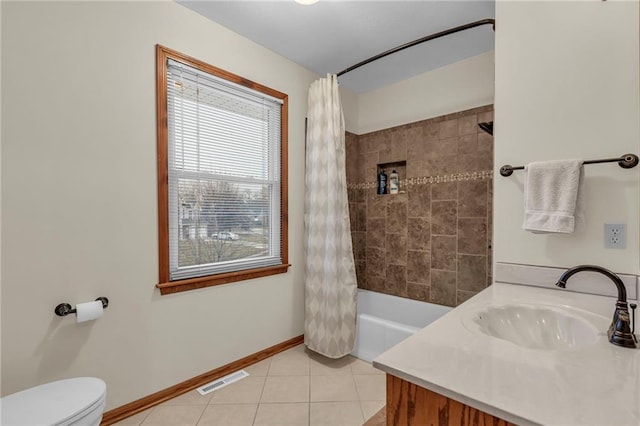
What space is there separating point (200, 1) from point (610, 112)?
2.32 m

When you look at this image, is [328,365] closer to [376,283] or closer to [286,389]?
[286,389]

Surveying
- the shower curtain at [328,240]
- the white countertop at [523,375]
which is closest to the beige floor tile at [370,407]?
the shower curtain at [328,240]

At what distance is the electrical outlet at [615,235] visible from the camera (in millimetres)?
1336

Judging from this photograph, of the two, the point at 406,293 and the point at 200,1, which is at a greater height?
the point at 200,1

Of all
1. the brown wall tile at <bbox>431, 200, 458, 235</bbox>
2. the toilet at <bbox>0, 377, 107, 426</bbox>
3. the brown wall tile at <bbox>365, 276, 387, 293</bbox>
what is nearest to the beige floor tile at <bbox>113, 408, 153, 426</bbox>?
the toilet at <bbox>0, 377, 107, 426</bbox>

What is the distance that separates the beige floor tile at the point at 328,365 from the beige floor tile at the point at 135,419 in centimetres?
106

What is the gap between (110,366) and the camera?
1.66 metres

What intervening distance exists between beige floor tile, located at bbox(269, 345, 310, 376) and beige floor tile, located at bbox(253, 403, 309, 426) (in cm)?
37

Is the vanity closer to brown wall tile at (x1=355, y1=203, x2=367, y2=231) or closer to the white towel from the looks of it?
the white towel

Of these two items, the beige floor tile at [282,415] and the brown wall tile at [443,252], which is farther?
the brown wall tile at [443,252]

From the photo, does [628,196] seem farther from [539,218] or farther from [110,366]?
[110,366]

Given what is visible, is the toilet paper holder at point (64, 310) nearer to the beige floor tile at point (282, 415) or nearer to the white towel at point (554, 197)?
the beige floor tile at point (282, 415)

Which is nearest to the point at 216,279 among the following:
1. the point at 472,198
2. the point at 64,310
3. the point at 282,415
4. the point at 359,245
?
the point at 64,310

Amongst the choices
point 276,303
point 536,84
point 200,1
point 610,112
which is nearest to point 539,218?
point 610,112
